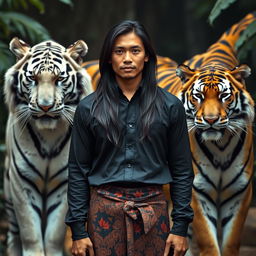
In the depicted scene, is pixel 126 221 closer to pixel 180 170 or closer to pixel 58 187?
pixel 180 170

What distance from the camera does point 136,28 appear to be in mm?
4746

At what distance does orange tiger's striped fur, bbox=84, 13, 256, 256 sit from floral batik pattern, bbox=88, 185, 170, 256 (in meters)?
1.35

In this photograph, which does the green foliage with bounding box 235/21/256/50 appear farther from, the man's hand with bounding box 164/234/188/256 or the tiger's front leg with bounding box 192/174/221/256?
the man's hand with bounding box 164/234/188/256

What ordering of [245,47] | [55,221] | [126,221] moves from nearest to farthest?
1. [126,221]
2. [55,221]
3. [245,47]

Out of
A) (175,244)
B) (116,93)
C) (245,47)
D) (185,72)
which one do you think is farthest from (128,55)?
(245,47)

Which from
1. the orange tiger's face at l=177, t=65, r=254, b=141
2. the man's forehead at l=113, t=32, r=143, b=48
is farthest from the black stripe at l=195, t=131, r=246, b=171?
the man's forehead at l=113, t=32, r=143, b=48

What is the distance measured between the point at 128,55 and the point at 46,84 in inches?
55.4

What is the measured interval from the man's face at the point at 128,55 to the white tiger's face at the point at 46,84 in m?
1.25

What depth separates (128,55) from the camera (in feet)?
15.4

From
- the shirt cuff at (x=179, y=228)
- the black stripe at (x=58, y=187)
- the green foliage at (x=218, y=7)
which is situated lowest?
the shirt cuff at (x=179, y=228)

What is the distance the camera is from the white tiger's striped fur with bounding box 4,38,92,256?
6.11 metres

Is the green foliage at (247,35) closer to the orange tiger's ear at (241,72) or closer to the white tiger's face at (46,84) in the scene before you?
the orange tiger's ear at (241,72)

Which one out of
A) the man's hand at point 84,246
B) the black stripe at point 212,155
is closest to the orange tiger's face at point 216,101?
the black stripe at point 212,155

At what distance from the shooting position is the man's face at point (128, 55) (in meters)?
4.71
